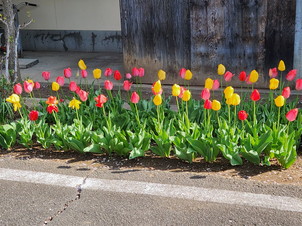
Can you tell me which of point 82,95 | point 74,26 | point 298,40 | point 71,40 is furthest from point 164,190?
point 71,40

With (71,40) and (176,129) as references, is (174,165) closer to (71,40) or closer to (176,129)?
(176,129)

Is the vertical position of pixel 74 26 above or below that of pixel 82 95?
above

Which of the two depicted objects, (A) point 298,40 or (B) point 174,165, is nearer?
Result: (B) point 174,165

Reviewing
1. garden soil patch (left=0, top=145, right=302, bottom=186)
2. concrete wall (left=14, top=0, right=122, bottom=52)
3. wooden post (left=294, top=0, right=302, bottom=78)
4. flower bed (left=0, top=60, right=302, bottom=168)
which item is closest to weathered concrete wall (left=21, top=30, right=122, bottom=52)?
concrete wall (left=14, top=0, right=122, bottom=52)

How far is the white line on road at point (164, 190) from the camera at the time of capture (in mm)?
3480

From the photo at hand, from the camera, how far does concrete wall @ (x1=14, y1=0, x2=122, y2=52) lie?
10.0 metres

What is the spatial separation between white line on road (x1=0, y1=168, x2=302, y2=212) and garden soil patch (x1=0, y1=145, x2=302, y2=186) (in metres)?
0.28

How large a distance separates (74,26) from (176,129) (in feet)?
21.4

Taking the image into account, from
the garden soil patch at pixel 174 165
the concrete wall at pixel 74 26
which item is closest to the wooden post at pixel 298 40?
the garden soil patch at pixel 174 165

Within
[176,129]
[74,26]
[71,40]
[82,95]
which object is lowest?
[176,129]

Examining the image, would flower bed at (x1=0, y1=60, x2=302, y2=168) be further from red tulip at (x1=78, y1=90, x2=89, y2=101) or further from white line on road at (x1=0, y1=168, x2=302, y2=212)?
white line on road at (x1=0, y1=168, x2=302, y2=212)

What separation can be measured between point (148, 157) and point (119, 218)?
1.09 m

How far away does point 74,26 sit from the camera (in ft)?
34.2

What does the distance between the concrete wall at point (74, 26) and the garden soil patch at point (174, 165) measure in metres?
5.81
